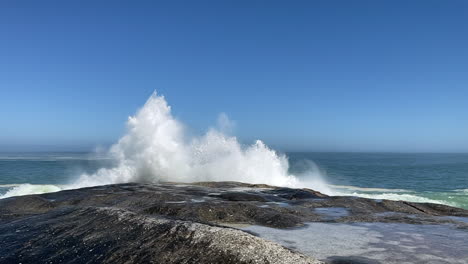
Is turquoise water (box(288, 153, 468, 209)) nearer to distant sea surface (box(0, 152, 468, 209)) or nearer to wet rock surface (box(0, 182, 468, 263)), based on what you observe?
distant sea surface (box(0, 152, 468, 209))

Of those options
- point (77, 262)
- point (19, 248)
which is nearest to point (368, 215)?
point (77, 262)

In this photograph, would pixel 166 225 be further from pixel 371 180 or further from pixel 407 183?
pixel 371 180

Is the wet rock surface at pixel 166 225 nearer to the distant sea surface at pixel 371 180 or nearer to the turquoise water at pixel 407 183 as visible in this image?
the distant sea surface at pixel 371 180

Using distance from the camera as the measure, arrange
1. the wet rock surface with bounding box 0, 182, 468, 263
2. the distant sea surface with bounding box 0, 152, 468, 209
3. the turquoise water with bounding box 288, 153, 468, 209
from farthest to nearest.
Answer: the distant sea surface with bounding box 0, 152, 468, 209, the turquoise water with bounding box 288, 153, 468, 209, the wet rock surface with bounding box 0, 182, 468, 263

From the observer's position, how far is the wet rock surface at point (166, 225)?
20.1 feet

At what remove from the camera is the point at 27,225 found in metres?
9.50

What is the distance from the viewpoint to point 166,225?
7426 mm

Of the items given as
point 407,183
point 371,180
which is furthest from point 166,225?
point 371,180

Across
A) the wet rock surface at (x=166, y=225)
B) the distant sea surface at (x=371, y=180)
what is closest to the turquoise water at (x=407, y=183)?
the distant sea surface at (x=371, y=180)

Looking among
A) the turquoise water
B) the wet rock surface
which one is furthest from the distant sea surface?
the wet rock surface

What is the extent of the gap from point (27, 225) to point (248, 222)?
564cm

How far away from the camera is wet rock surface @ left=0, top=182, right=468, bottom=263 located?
6.12 meters

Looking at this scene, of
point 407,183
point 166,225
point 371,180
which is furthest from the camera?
point 371,180

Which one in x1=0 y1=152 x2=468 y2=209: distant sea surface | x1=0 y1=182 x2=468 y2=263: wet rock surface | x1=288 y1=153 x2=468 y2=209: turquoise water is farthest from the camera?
x1=0 y1=152 x2=468 y2=209: distant sea surface
